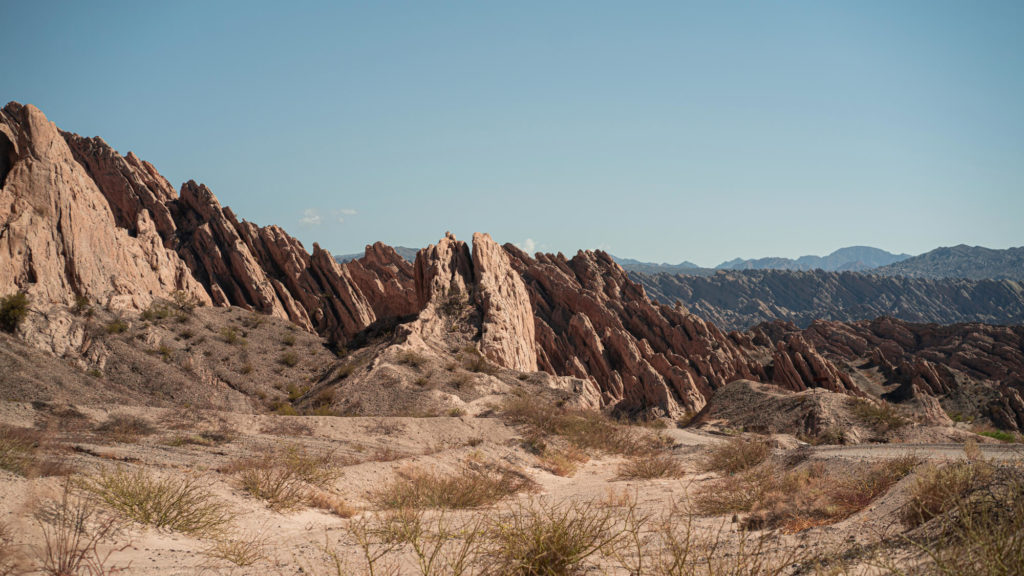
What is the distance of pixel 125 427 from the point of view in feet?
42.1

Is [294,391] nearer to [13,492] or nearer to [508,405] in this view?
[508,405]

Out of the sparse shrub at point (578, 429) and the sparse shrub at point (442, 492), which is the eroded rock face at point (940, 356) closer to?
Answer: the sparse shrub at point (578, 429)

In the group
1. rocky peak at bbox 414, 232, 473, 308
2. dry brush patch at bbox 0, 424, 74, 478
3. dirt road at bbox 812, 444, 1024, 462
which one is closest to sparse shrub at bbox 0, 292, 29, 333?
dry brush patch at bbox 0, 424, 74, 478

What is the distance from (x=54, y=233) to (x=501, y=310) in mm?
23892

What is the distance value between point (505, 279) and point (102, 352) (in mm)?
22838

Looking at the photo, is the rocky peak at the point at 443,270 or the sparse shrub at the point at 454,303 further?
the rocky peak at the point at 443,270

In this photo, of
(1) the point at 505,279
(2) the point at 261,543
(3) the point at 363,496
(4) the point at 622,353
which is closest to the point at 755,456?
(3) the point at 363,496

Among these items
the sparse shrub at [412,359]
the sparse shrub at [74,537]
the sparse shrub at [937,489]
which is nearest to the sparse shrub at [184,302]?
the sparse shrub at [412,359]

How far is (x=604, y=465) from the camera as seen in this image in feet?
51.0

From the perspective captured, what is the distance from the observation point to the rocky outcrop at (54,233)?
2589 centimetres

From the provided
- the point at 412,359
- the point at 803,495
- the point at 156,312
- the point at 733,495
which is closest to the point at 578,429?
the point at 733,495

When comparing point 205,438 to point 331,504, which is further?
point 205,438

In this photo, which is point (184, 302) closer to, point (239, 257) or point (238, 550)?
point (239, 257)

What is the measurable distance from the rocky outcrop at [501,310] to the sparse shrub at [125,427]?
17987 mm
